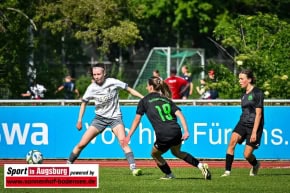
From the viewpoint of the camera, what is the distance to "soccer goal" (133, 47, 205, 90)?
1531 inches

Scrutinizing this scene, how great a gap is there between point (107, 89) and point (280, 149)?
6.41m

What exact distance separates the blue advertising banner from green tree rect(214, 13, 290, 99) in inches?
119

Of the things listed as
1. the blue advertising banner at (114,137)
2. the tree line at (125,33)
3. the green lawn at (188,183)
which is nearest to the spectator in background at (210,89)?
the tree line at (125,33)

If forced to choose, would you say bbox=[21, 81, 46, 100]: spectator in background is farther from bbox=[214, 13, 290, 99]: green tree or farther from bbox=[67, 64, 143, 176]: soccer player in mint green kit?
bbox=[67, 64, 143, 176]: soccer player in mint green kit

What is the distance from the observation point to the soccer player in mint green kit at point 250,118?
18312 mm

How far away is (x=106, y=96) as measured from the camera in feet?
63.0

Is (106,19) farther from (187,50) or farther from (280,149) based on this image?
(280,149)

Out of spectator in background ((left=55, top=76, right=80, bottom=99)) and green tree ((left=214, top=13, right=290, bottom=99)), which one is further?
spectator in background ((left=55, top=76, right=80, bottom=99))

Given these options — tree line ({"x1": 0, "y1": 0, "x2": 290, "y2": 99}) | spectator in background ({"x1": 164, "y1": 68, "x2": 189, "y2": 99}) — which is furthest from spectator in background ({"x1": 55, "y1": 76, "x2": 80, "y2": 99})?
spectator in background ({"x1": 164, "y1": 68, "x2": 189, "y2": 99})

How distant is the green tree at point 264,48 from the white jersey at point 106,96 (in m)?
8.63

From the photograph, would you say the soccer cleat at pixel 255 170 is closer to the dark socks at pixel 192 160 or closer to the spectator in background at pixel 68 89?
the dark socks at pixel 192 160

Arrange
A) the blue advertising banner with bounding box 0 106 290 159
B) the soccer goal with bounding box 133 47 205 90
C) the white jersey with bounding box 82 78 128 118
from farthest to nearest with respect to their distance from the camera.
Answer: the soccer goal with bounding box 133 47 205 90 → the blue advertising banner with bounding box 0 106 290 159 → the white jersey with bounding box 82 78 128 118

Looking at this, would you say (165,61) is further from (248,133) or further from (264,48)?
(248,133)

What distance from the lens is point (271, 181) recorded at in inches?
688
